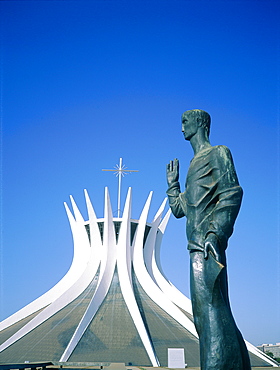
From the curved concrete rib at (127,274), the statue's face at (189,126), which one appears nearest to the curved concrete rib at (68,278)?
the curved concrete rib at (127,274)

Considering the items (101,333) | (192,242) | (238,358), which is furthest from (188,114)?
(101,333)

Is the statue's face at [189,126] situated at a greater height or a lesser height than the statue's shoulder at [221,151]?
greater

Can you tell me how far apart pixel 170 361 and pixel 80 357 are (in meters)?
4.29

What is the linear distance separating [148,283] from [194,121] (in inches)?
836

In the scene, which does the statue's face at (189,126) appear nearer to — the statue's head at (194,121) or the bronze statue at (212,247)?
the statue's head at (194,121)

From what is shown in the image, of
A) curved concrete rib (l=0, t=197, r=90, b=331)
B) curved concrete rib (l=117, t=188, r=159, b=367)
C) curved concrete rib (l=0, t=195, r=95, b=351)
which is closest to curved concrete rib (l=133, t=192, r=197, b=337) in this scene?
curved concrete rib (l=117, t=188, r=159, b=367)

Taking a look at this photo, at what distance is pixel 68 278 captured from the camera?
26.7m

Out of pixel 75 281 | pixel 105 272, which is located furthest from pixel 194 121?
pixel 75 281

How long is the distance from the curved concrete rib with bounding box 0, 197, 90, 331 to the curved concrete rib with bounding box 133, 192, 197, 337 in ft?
11.1

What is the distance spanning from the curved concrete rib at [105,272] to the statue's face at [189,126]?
16992mm

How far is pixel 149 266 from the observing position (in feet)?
Result: 88.3

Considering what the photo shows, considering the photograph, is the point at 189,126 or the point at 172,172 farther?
the point at 172,172

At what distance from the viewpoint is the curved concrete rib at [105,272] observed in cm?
2059

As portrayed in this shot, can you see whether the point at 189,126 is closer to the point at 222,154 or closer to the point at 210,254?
the point at 222,154
